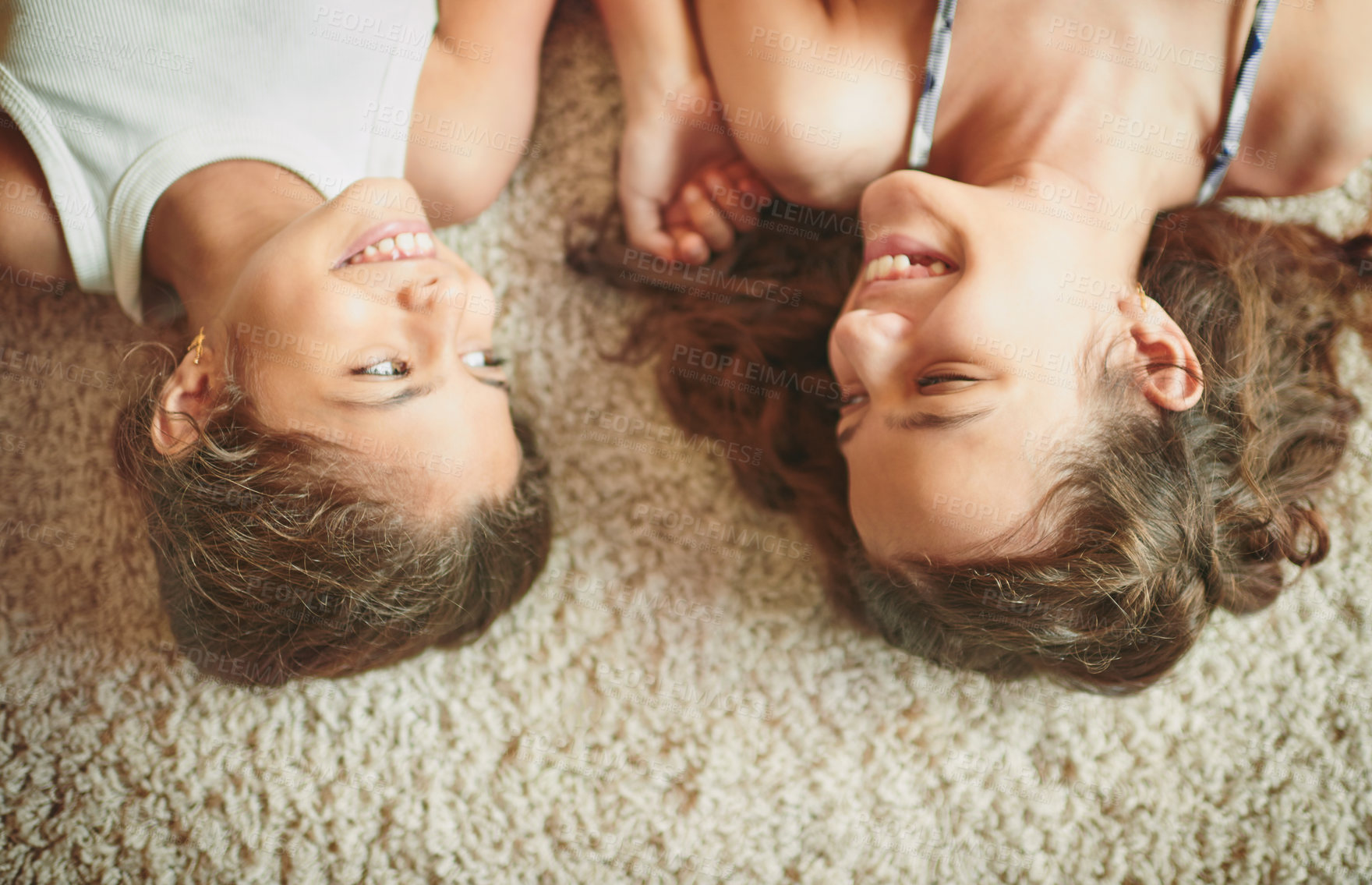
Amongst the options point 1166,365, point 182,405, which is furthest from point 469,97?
point 1166,365

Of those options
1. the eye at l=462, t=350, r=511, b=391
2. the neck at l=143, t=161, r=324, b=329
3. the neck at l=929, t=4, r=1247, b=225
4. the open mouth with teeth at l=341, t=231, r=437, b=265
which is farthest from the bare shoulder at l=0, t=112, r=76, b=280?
the neck at l=929, t=4, r=1247, b=225

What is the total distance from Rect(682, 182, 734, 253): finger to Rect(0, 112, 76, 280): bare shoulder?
2.49ft

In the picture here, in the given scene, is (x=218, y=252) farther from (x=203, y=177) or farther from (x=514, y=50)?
(x=514, y=50)

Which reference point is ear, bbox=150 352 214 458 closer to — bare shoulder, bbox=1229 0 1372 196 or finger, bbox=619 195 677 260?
finger, bbox=619 195 677 260

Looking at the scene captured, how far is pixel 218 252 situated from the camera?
3.15 ft

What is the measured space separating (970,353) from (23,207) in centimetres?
108

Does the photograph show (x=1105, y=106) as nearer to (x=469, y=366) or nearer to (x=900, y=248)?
(x=900, y=248)

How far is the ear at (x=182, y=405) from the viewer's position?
2.86 feet

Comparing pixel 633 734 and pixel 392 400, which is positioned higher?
pixel 392 400

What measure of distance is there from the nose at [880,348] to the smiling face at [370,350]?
15.6 inches

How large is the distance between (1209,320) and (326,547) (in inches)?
38.6

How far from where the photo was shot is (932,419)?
2.72ft

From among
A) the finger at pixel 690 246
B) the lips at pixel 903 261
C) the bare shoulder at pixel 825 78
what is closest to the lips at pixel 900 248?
the lips at pixel 903 261

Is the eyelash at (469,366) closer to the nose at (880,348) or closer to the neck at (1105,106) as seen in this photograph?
the nose at (880,348)
